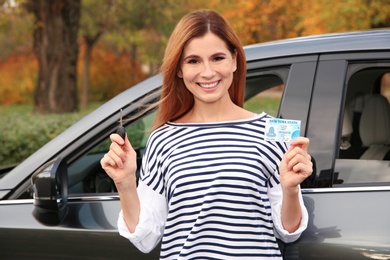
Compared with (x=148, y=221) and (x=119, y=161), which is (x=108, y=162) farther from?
(x=148, y=221)

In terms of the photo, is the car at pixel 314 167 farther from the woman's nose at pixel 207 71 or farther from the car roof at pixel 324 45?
the woman's nose at pixel 207 71

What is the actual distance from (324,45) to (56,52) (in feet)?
33.5

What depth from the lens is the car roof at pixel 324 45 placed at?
244cm

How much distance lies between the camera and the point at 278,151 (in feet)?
6.81

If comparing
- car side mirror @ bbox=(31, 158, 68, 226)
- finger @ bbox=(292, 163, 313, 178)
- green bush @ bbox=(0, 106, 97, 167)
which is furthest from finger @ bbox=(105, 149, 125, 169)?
green bush @ bbox=(0, 106, 97, 167)

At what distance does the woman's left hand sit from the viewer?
187 cm

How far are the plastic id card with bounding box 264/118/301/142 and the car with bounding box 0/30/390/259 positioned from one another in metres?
0.53

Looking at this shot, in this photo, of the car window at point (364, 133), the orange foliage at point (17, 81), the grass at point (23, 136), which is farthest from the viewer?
the orange foliage at point (17, 81)

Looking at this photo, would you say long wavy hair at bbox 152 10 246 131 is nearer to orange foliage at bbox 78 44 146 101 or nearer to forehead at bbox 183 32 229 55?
forehead at bbox 183 32 229 55

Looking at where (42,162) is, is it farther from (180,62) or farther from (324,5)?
(324,5)

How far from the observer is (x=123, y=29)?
2658 cm

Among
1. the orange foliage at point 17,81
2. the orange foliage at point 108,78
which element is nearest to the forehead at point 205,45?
the orange foliage at point 17,81

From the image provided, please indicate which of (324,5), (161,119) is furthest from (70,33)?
(161,119)

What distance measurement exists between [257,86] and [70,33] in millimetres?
9586
